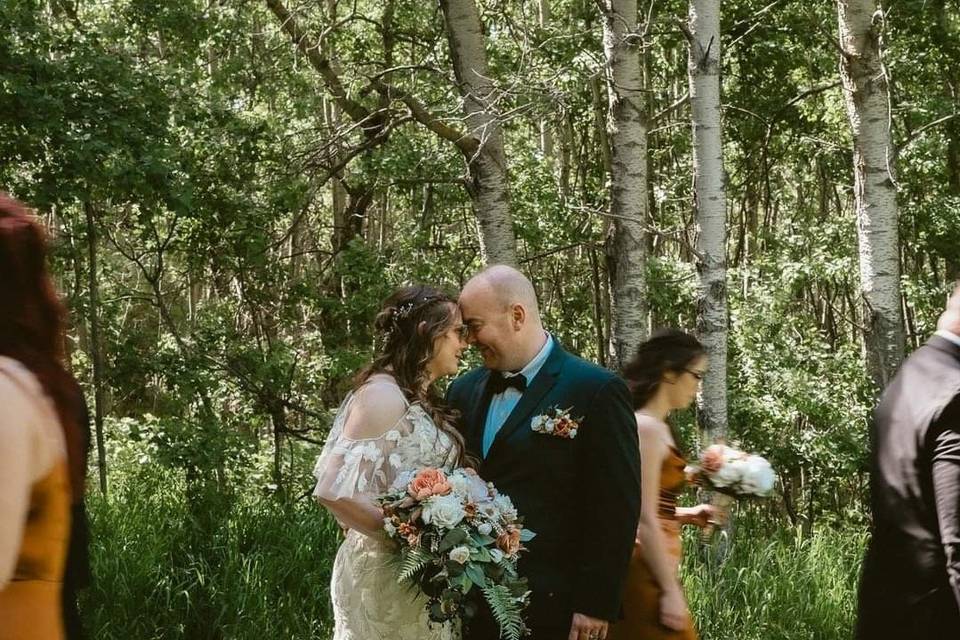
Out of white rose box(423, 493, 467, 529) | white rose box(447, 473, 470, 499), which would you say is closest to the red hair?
white rose box(423, 493, 467, 529)

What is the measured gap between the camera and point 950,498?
10.5 feet

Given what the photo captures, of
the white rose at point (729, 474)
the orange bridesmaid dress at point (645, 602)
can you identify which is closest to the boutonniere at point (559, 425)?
the orange bridesmaid dress at point (645, 602)

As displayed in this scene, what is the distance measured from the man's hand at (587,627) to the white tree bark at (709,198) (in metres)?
5.00

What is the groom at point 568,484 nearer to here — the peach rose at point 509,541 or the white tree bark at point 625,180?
the peach rose at point 509,541

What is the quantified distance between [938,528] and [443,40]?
10944 mm

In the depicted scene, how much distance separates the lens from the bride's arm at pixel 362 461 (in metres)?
3.83

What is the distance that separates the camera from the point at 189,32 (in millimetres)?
11070

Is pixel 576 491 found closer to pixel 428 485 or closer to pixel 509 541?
pixel 509 541

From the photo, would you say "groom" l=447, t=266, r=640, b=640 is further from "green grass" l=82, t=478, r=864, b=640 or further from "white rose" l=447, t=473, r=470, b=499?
"green grass" l=82, t=478, r=864, b=640

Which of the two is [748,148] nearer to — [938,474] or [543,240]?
[543,240]

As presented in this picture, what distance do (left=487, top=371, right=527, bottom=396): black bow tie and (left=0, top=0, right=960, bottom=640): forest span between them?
321 cm

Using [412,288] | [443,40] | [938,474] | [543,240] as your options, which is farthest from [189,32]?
[938,474]

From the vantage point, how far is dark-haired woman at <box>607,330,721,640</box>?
174 inches

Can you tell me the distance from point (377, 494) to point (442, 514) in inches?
12.9
